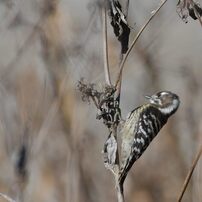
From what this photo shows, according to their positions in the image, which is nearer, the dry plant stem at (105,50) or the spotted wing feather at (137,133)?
the dry plant stem at (105,50)

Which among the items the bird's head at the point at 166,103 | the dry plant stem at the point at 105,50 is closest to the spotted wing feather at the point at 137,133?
the bird's head at the point at 166,103

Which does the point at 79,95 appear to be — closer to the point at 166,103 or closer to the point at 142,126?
the point at 166,103

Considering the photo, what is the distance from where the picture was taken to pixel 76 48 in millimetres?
3312

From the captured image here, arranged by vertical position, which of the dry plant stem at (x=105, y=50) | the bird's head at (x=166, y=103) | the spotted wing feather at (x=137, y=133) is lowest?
the spotted wing feather at (x=137, y=133)

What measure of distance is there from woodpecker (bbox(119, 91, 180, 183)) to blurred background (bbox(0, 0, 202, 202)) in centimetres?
21

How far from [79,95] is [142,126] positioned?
0.81m

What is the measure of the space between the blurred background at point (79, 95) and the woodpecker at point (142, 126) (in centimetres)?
21

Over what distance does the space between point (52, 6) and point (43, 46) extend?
0.18 m

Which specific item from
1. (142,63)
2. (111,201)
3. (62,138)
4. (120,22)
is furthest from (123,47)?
(111,201)

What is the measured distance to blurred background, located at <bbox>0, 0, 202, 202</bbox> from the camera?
3.40 m

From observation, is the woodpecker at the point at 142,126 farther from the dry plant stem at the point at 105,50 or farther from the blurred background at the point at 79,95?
the dry plant stem at the point at 105,50

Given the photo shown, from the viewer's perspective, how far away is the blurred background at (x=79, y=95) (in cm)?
340

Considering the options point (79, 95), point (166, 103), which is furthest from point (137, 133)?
point (79, 95)

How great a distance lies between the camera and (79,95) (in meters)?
4.07
